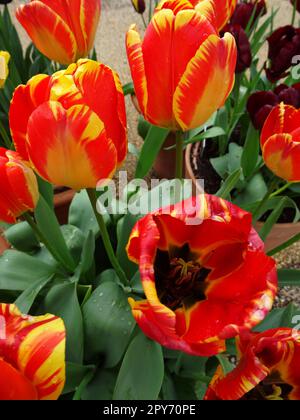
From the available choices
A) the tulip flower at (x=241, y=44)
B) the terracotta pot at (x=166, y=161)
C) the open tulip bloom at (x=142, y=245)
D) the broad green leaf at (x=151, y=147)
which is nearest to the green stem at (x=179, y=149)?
the open tulip bloom at (x=142, y=245)

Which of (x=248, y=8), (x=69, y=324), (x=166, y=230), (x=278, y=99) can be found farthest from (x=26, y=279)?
(x=248, y=8)

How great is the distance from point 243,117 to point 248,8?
21 centimetres

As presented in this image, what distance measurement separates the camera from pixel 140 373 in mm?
410

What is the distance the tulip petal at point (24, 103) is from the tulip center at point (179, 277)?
0.41 ft

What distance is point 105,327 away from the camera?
0.45 m

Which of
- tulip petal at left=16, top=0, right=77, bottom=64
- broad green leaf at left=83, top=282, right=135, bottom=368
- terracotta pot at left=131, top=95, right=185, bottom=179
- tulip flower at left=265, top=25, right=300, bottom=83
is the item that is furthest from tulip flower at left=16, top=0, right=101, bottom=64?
terracotta pot at left=131, top=95, right=185, bottom=179

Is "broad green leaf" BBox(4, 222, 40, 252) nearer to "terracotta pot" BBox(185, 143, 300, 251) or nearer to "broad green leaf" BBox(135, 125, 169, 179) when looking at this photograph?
"broad green leaf" BBox(135, 125, 169, 179)

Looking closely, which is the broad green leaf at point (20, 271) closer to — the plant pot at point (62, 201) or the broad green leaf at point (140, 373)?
the broad green leaf at point (140, 373)

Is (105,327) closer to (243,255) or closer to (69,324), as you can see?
(69,324)

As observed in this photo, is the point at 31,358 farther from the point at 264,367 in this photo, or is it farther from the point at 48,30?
the point at 48,30

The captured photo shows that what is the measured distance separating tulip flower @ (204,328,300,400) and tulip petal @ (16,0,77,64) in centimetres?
27

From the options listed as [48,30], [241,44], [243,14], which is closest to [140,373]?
[48,30]

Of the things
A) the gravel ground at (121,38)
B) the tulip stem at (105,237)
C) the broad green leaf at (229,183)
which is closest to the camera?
the tulip stem at (105,237)

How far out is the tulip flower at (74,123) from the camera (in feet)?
0.98
